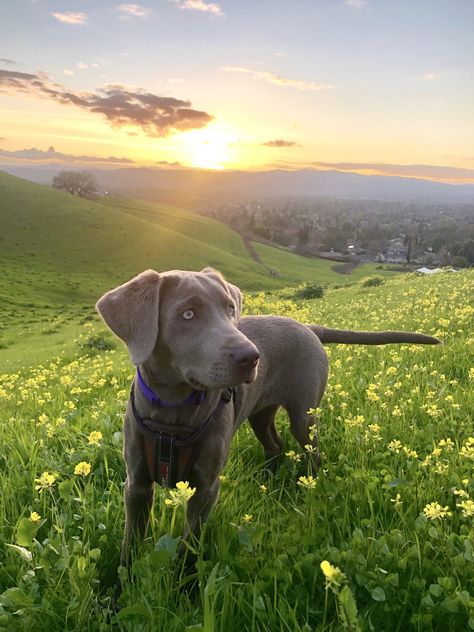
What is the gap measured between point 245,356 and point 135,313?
880 millimetres

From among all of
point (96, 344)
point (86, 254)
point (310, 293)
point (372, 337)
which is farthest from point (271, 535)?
point (86, 254)

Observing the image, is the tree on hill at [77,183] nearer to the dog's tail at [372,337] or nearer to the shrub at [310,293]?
the shrub at [310,293]

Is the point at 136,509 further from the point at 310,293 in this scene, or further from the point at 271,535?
the point at 310,293

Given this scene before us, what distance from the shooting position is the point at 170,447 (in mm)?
3477

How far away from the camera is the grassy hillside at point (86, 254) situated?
7300 cm

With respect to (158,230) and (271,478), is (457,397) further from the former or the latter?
(158,230)

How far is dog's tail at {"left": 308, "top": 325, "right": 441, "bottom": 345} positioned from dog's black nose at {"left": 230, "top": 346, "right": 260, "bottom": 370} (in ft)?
8.11

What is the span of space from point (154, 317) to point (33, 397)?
5413 mm

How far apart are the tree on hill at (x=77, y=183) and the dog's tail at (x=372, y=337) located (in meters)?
147

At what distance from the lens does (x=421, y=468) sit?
4348mm

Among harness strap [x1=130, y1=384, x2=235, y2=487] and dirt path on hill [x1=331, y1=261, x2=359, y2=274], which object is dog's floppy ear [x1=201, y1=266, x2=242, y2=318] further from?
dirt path on hill [x1=331, y1=261, x2=359, y2=274]

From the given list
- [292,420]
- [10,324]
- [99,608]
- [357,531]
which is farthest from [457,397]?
[10,324]

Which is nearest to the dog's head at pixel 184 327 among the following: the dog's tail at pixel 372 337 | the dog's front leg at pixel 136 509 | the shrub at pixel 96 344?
the dog's front leg at pixel 136 509

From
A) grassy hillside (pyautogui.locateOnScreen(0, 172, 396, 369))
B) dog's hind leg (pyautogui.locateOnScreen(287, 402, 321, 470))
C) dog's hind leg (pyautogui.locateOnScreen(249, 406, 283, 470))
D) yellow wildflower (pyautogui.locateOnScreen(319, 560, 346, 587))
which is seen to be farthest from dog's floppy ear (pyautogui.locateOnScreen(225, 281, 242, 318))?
grassy hillside (pyautogui.locateOnScreen(0, 172, 396, 369))
